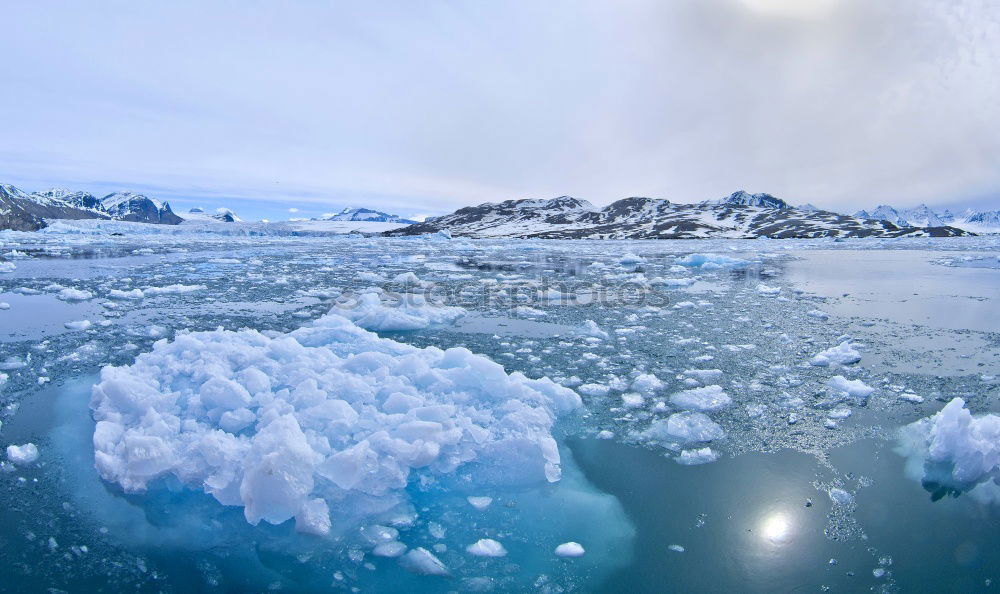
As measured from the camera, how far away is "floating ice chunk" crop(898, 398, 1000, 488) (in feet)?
13.1

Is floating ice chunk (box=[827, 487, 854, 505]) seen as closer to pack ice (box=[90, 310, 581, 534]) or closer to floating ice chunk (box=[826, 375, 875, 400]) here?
pack ice (box=[90, 310, 581, 534])

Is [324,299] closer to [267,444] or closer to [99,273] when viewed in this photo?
[267,444]

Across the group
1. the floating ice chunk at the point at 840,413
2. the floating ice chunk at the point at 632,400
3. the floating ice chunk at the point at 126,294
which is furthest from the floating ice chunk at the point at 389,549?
the floating ice chunk at the point at 126,294

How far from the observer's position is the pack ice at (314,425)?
3.70 metres

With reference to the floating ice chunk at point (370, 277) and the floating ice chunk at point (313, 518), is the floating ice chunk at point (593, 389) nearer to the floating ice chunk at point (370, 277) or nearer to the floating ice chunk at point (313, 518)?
the floating ice chunk at point (313, 518)

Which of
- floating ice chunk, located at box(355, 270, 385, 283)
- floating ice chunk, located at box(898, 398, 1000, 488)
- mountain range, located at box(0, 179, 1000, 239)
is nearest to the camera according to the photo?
floating ice chunk, located at box(898, 398, 1000, 488)

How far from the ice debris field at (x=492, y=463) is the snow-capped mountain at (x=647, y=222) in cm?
7506

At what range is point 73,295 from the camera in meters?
11.8

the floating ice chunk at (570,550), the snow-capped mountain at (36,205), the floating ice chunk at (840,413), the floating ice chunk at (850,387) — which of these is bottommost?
the snow-capped mountain at (36,205)

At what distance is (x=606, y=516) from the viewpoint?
3.63m

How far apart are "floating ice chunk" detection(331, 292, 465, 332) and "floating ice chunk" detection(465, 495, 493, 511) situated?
533 cm

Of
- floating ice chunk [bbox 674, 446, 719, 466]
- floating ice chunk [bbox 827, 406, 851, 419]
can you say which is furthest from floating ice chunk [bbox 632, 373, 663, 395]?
floating ice chunk [bbox 827, 406, 851, 419]

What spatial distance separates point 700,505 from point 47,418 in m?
6.10

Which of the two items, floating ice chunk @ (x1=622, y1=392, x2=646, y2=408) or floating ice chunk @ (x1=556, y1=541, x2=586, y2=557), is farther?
floating ice chunk @ (x1=622, y1=392, x2=646, y2=408)
